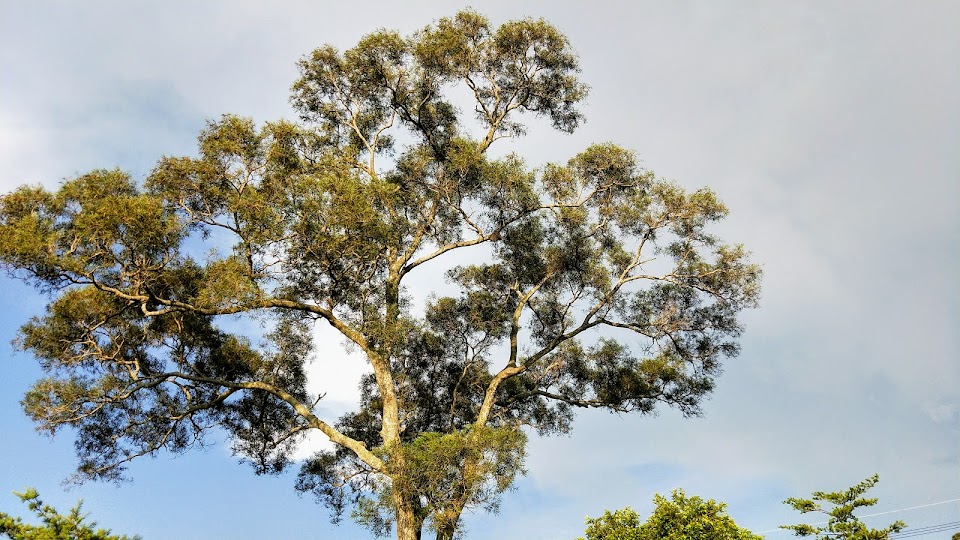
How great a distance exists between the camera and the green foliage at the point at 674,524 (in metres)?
15.8

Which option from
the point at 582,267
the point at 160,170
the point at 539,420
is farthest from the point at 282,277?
the point at 539,420

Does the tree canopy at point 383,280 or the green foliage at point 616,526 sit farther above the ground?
the tree canopy at point 383,280

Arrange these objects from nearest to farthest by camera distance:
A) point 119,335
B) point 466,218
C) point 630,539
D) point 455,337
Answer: point 630,539
point 119,335
point 466,218
point 455,337

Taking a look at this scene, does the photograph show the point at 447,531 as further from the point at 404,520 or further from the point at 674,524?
the point at 674,524

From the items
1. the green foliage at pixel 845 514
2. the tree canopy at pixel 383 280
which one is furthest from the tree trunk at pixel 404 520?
the green foliage at pixel 845 514

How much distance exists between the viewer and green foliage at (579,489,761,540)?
15750 mm

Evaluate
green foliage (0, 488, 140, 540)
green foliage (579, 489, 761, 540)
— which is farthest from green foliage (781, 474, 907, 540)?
green foliage (0, 488, 140, 540)

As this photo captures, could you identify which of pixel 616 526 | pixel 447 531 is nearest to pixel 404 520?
pixel 447 531

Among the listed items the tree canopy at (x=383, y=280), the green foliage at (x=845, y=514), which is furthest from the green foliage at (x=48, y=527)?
the green foliage at (x=845, y=514)

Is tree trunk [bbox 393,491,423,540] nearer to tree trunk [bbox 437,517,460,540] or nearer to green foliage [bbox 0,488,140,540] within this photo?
tree trunk [bbox 437,517,460,540]

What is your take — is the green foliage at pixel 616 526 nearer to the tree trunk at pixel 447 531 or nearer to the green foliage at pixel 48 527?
the tree trunk at pixel 447 531

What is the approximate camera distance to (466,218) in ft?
69.6

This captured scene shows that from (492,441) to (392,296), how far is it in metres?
5.52

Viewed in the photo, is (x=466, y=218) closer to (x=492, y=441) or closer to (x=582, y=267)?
(x=582, y=267)
